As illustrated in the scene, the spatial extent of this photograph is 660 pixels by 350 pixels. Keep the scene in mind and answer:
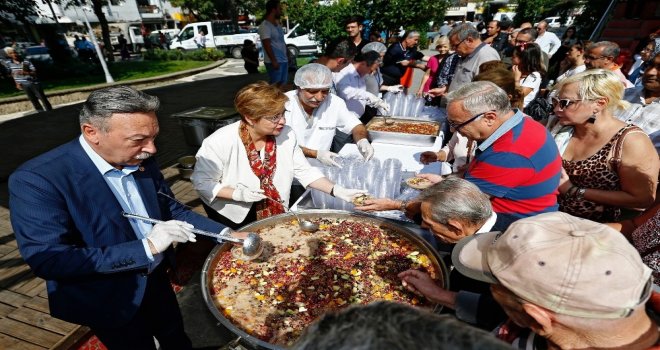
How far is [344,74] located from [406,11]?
7.64 m

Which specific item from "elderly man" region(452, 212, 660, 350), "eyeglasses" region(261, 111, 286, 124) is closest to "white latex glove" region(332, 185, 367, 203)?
"eyeglasses" region(261, 111, 286, 124)

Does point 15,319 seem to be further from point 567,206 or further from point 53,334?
point 567,206

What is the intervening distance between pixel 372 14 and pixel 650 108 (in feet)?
32.4

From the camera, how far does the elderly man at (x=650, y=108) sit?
2.83 m

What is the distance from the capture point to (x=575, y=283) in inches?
35.8

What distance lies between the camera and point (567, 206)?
267 centimetres

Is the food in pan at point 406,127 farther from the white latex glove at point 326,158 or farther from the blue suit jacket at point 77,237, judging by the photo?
the blue suit jacket at point 77,237

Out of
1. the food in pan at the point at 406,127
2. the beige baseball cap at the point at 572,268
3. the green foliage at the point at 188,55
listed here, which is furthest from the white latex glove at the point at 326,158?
the green foliage at the point at 188,55

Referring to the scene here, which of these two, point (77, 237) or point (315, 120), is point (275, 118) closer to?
point (315, 120)

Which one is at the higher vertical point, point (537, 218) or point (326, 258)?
point (537, 218)

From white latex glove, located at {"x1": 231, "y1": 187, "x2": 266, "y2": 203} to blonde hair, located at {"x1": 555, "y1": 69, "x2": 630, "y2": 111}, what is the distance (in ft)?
8.36

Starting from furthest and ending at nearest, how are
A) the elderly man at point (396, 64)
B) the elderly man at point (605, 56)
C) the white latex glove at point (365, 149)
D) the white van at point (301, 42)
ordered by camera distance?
1. the white van at point (301, 42)
2. the elderly man at point (396, 64)
3. the elderly man at point (605, 56)
4. the white latex glove at point (365, 149)

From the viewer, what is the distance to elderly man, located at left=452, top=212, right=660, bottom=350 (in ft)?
2.94

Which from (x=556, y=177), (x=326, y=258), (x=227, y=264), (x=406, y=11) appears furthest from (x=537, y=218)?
(x=406, y=11)
